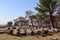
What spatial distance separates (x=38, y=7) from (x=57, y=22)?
38.8 ft

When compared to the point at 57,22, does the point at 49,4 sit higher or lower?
higher

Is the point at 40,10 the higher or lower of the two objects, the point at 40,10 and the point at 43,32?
the higher

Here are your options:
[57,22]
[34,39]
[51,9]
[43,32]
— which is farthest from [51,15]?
[34,39]

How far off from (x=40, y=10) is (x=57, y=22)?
39.5 feet

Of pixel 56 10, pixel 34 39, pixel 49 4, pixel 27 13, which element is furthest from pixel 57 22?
pixel 34 39

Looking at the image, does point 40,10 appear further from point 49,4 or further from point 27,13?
point 27,13

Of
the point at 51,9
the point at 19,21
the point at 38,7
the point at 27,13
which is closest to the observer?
the point at 51,9

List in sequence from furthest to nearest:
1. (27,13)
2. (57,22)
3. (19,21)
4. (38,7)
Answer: (27,13) → (19,21) → (57,22) → (38,7)

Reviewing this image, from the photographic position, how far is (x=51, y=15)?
39594 mm

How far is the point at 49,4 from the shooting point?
38781 mm

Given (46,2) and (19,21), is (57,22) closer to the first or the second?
(46,2)

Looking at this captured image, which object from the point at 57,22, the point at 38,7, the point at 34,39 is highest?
the point at 38,7

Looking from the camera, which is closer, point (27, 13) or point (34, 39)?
point (34, 39)

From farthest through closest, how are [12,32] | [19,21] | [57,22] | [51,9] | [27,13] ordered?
[27,13]
[19,21]
[57,22]
[51,9]
[12,32]
